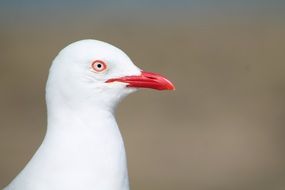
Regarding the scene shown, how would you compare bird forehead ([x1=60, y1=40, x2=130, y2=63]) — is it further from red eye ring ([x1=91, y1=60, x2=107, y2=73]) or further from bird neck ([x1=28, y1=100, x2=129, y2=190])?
bird neck ([x1=28, y1=100, x2=129, y2=190])

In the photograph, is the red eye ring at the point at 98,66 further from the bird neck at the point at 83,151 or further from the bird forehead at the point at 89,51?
the bird neck at the point at 83,151

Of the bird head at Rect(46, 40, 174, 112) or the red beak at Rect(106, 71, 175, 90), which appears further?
the red beak at Rect(106, 71, 175, 90)

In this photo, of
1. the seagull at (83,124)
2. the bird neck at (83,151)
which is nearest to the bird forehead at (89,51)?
the seagull at (83,124)

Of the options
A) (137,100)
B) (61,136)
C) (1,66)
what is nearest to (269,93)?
(137,100)

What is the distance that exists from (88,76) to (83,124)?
0.27 meters

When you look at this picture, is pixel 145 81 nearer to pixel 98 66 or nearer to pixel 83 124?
pixel 98 66

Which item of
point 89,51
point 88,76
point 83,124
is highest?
point 89,51

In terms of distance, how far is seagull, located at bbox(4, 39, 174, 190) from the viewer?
5664 millimetres

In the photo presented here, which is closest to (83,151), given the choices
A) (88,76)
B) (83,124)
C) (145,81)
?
(83,124)

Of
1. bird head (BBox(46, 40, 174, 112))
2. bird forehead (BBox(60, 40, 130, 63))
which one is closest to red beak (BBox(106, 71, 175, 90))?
bird head (BBox(46, 40, 174, 112))

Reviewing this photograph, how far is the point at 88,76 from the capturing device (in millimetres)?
5750

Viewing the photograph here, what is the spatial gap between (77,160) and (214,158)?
25.9 ft

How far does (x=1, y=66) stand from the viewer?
16.9 m

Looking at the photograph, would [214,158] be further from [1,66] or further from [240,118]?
[1,66]
